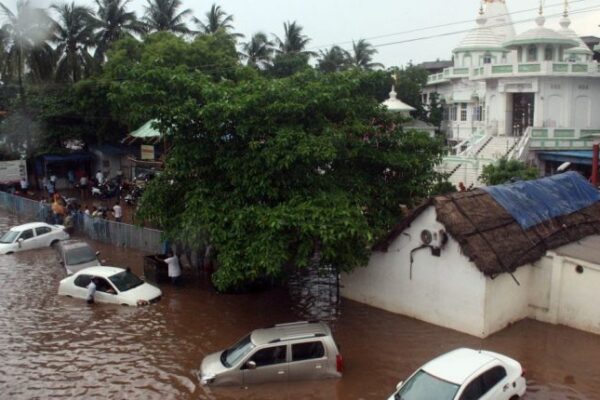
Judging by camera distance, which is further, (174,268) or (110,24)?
(110,24)

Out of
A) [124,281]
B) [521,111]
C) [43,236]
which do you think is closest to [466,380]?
[124,281]

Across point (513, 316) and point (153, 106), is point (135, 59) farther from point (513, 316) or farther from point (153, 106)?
point (513, 316)

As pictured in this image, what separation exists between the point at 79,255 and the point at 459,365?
564 inches

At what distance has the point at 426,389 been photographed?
977 centimetres

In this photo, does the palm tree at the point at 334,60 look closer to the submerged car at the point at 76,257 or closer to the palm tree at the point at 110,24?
the palm tree at the point at 110,24

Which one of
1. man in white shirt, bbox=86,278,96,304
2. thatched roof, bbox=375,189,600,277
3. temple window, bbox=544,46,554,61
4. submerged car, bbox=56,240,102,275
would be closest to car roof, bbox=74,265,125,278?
man in white shirt, bbox=86,278,96,304

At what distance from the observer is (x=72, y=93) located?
1539 inches

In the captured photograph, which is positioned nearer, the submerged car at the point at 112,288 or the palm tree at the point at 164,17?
the submerged car at the point at 112,288

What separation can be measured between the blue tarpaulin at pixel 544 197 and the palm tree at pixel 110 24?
107ft

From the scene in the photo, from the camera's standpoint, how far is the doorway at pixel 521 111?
113 ft

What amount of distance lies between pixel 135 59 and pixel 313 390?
30.7 meters

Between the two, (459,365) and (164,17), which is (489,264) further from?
(164,17)

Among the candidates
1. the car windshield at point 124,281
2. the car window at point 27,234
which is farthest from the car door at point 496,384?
the car window at point 27,234

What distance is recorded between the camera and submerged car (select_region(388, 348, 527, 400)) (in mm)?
9570
